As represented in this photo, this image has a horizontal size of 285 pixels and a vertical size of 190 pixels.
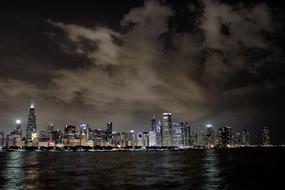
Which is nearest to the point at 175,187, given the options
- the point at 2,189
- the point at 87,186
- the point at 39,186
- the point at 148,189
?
the point at 148,189

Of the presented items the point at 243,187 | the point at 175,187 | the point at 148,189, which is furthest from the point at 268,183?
the point at 148,189

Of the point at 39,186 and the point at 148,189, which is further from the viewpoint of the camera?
the point at 39,186

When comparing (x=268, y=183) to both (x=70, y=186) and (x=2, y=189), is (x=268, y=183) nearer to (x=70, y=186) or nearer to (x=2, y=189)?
(x=70, y=186)

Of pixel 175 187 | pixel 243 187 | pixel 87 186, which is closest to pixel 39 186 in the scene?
pixel 87 186

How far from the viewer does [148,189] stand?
5241cm

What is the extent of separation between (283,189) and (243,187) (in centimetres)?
589

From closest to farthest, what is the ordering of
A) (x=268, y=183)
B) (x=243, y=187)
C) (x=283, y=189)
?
(x=283, y=189)
(x=243, y=187)
(x=268, y=183)

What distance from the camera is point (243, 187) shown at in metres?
54.1

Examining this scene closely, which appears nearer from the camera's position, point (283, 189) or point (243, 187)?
point (283, 189)

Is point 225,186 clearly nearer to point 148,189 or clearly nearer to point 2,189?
point 148,189

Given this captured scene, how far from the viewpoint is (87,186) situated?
182ft

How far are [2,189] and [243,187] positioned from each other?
35.7 m

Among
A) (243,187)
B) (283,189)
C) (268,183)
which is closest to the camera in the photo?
(283,189)

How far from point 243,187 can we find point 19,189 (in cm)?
3320
